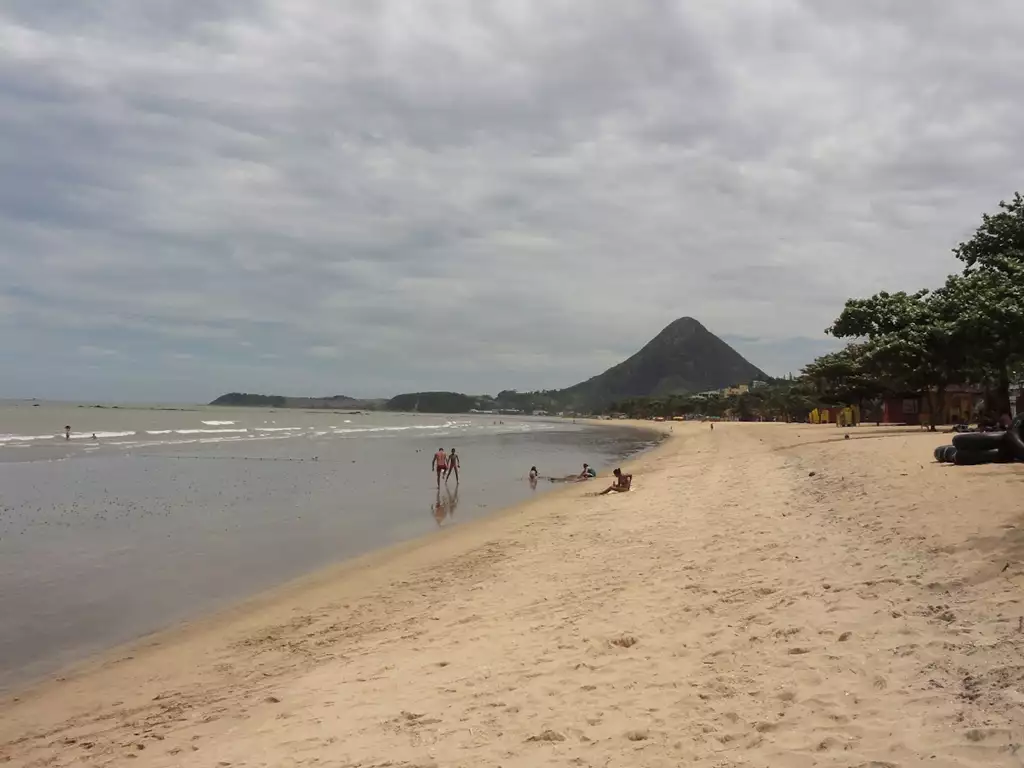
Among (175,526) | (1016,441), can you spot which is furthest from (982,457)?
(175,526)

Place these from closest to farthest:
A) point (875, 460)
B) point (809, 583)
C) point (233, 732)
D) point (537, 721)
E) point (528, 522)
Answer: point (537, 721) → point (233, 732) → point (809, 583) → point (528, 522) → point (875, 460)

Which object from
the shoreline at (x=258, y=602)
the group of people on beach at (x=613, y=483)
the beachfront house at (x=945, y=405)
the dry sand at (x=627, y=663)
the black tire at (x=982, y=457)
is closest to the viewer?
the dry sand at (x=627, y=663)

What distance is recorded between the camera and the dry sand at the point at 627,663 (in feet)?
13.6

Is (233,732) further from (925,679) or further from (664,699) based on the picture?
(925,679)

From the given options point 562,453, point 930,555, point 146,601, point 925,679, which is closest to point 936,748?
point 925,679

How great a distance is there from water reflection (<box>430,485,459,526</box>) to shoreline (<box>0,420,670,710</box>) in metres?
1.22

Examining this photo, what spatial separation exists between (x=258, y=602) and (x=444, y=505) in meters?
10.2

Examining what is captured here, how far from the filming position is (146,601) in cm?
999

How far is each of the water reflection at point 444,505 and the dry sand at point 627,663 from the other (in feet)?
22.8

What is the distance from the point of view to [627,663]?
18.5ft

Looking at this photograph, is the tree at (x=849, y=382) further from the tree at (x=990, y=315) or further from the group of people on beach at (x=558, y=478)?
the group of people on beach at (x=558, y=478)

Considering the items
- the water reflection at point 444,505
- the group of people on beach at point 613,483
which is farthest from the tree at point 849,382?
the water reflection at point 444,505

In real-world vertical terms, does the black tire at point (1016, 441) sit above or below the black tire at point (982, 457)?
above

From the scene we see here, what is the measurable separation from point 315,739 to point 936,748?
3.81 meters
